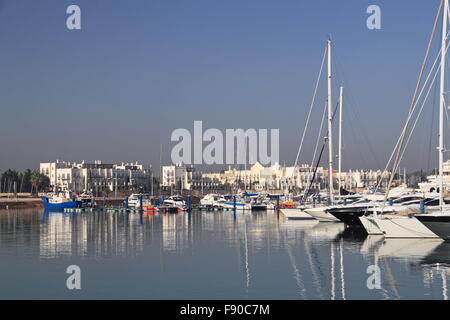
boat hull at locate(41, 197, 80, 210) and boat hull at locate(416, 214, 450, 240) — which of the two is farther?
boat hull at locate(41, 197, 80, 210)

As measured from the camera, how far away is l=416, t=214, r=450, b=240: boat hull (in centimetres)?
3372

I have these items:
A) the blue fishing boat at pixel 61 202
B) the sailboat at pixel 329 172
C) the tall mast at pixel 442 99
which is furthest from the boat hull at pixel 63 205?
the tall mast at pixel 442 99

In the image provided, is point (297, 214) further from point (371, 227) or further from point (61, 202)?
point (61, 202)

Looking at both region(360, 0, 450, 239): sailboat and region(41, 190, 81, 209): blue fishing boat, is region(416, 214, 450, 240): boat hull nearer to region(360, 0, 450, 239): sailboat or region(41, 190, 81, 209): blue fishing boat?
region(360, 0, 450, 239): sailboat

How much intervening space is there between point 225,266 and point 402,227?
495 inches

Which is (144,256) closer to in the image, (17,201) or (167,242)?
(167,242)

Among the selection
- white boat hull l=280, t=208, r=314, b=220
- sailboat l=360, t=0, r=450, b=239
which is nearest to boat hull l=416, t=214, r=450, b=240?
sailboat l=360, t=0, r=450, b=239

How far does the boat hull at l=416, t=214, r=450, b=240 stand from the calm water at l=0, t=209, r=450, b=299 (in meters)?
0.72

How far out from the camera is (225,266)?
28.0m

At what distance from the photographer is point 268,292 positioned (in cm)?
2142

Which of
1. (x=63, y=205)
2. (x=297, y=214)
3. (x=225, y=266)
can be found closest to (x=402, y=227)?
(x=225, y=266)

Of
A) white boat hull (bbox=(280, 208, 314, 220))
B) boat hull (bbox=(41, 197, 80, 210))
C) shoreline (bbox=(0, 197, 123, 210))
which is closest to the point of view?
white boat hull (bbox=(280, 208, 314, 220))

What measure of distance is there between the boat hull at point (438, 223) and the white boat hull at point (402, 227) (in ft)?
1.41
